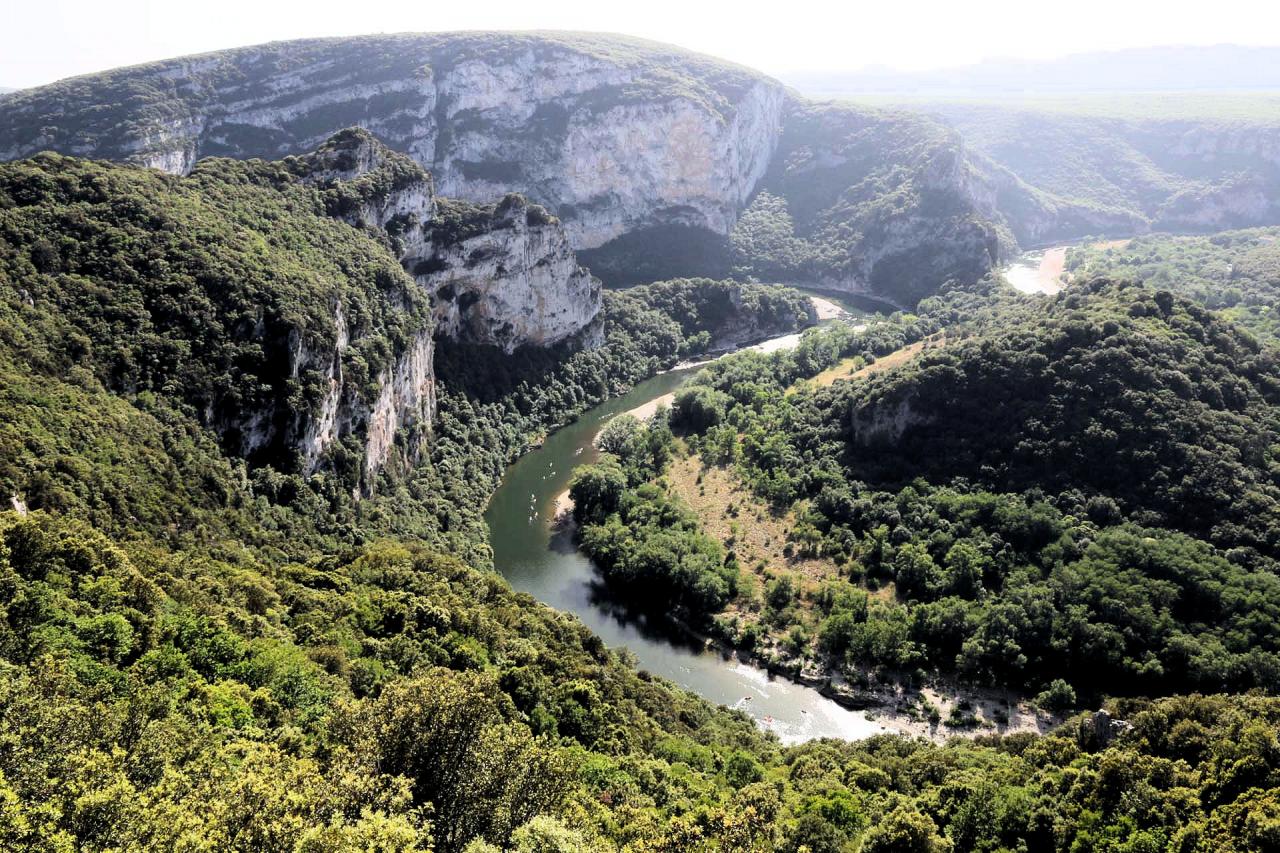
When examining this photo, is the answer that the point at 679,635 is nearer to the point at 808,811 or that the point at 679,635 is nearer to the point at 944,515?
the point at 944,515

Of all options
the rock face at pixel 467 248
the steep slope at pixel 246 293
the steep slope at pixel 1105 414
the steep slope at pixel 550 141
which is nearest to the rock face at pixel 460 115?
the steep slope at pixel 550 141

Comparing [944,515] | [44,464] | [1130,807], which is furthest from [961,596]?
[44,464]

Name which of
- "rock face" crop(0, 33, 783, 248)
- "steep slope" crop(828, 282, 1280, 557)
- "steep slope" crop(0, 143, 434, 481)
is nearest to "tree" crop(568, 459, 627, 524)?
"steep slope" crop(0, 143, 434, 481)


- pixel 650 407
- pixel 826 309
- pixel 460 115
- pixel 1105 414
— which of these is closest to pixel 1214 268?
pixel 826 309

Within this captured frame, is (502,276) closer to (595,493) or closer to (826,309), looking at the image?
(595,493)

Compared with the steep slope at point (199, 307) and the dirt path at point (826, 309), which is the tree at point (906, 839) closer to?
the steep slope at point (199, 307)

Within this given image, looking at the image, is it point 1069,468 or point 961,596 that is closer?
point 961,596

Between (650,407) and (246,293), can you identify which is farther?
(650,407)

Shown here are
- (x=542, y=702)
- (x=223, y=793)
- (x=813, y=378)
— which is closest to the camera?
(x=223, y=793)
